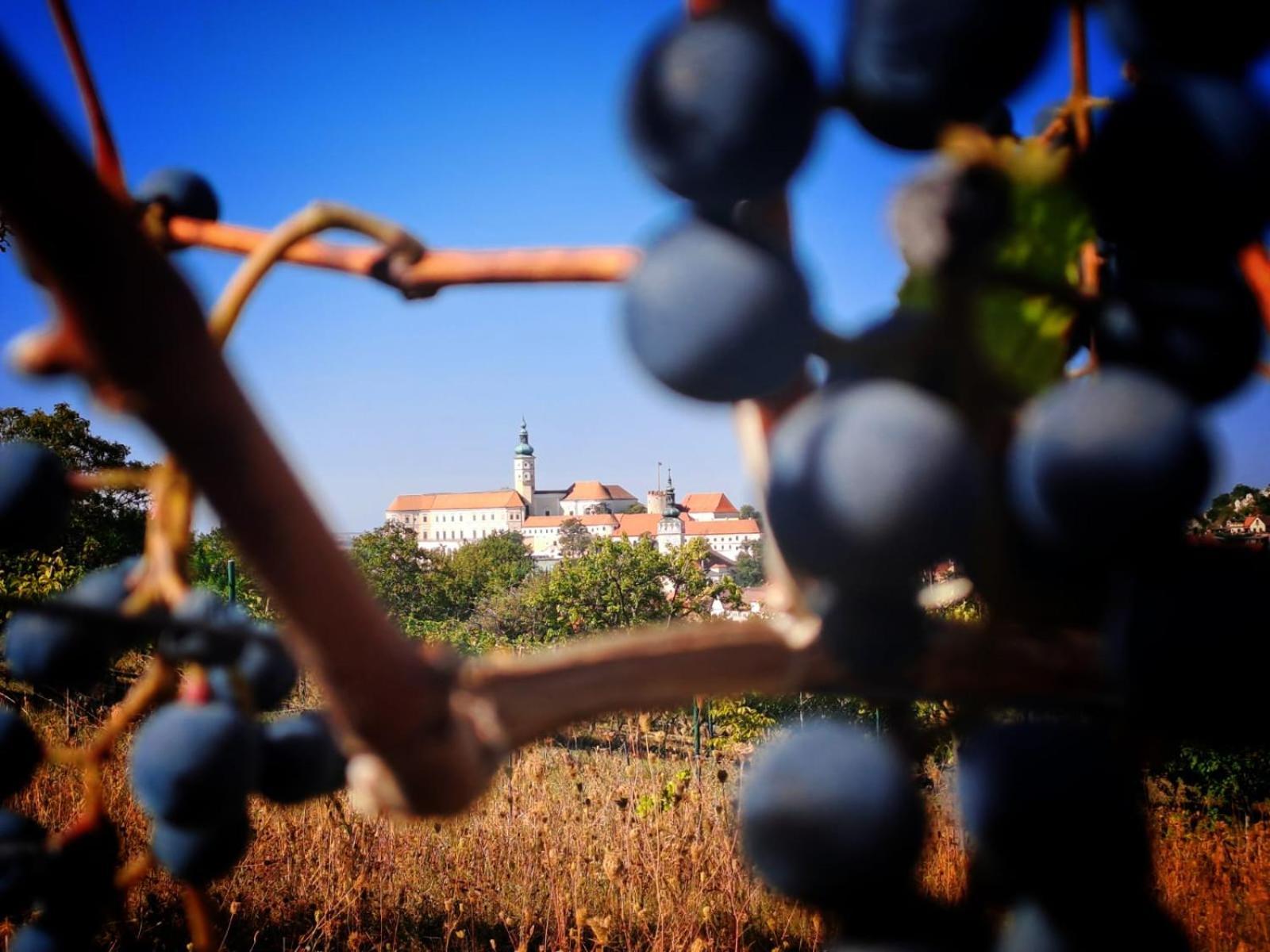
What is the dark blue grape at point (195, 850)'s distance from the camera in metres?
0.54

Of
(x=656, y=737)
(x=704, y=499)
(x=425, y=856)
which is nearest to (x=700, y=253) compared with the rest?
(x=425, y=856)

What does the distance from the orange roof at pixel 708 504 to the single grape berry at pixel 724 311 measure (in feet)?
200

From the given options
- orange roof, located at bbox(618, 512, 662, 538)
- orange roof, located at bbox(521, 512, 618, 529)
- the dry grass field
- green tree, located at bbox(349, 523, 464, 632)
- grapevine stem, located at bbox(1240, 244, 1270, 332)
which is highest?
orange roof, located at bbox(521, 512, 618, 529)

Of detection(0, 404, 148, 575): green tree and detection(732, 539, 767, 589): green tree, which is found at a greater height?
detection(732, 539, 767, 589): green tree

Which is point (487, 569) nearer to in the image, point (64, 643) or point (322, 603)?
point (64, 643)

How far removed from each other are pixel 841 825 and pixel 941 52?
1.02ft

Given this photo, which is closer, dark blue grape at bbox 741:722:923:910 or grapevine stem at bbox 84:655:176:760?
dark blue grape at bbox 741:722:923:910

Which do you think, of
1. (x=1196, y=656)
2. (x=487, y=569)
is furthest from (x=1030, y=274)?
(x=487, y=569)

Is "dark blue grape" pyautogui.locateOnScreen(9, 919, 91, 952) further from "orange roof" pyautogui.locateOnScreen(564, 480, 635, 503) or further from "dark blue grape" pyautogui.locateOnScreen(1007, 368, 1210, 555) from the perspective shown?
"orange roof" pyautogui.locateOnScreen(564, 480, 635, 503)

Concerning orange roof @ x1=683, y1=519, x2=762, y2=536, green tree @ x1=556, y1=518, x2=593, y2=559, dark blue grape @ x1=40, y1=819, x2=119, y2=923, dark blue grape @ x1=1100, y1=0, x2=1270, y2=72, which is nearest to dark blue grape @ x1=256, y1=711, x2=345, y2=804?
dark blue grape @ x1=40, y1=819, x2=119, y2=923

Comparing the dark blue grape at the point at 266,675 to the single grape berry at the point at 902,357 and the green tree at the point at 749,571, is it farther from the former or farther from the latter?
the green tree at the point at 749,571

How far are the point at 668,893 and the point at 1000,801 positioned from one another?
3.83 metres

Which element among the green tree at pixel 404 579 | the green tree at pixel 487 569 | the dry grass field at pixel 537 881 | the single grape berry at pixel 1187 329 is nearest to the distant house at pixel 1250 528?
the dry grass field at pixel 537 881

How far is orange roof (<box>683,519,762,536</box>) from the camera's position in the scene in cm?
5744
